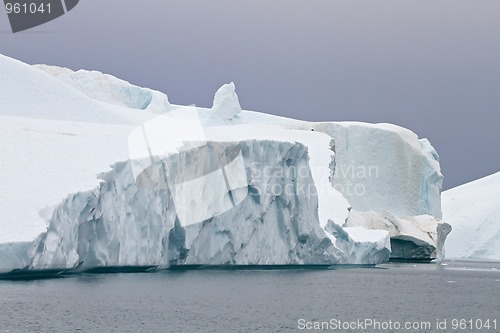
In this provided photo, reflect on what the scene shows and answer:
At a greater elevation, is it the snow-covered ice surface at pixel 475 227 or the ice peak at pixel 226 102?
the ice peak at pixel 226 102

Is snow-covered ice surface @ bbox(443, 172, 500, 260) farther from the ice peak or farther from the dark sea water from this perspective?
the dark sea water

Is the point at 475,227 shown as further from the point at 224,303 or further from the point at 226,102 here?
the point at 224,303

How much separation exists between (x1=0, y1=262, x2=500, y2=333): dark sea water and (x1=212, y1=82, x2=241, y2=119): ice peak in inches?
920

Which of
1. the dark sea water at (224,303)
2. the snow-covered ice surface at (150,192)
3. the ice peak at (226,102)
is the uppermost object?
the ice peak at (226,102)

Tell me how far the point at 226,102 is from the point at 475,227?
35.2 m

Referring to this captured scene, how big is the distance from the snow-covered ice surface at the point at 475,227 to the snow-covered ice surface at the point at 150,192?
35.1 metres

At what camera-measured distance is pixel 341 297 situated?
25.8m

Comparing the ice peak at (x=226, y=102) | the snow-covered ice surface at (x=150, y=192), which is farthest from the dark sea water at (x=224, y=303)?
the ice peak at (x=226, y=102)

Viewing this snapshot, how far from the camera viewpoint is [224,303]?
22.4 m

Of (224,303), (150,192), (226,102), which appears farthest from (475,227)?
(224,303)

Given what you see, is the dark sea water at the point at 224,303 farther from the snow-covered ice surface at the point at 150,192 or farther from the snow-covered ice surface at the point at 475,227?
the snow-covered ice surface at the point at 475,227

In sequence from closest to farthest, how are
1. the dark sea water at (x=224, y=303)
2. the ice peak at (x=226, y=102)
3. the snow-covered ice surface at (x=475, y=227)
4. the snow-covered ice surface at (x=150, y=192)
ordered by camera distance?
the dark sea water at (x=224, y=303)
the snow-covered ice surface at (x=150, y=192)
the ice peak at (x=226, y=102)
the snow-covered ice surface at (x=475, y=227)

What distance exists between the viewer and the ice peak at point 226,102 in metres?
54.9

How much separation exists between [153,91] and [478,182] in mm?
54452
